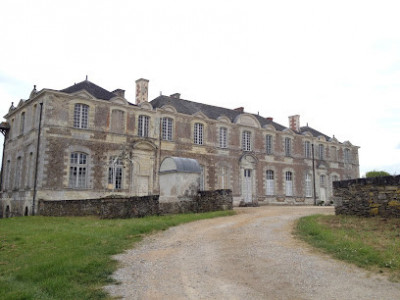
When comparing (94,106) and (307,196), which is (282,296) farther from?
(307,196)

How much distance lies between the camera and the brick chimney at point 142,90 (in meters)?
25.4

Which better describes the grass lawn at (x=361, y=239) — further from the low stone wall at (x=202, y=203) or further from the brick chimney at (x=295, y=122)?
the brick chimney at (x=295, y=122)

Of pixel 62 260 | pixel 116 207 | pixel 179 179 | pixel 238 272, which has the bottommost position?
pixel 238 272

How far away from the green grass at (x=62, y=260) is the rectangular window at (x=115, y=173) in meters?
9.92

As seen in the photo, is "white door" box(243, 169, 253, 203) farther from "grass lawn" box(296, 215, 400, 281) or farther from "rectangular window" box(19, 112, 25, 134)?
"grass lawn" box(296, 215, 400, 281)

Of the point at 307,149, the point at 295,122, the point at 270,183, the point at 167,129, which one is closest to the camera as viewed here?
the point at 167,129

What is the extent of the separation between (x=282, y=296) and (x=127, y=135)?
1814 cm

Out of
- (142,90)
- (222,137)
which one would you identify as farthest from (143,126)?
(222,137)

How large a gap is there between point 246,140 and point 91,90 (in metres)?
12.0

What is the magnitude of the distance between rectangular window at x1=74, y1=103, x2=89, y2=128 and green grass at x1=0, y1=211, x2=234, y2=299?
33.5 feet

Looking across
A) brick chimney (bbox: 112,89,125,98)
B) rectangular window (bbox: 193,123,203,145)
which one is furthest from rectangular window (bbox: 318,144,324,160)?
brick chimney (bbox: 112,89,125,98)

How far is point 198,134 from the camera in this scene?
25969mm

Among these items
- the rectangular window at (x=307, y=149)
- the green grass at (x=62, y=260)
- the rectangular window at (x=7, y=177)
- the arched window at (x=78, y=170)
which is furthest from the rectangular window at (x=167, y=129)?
the rectangular window at (x=307, y=149)

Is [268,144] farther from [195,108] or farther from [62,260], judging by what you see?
[62,260]
